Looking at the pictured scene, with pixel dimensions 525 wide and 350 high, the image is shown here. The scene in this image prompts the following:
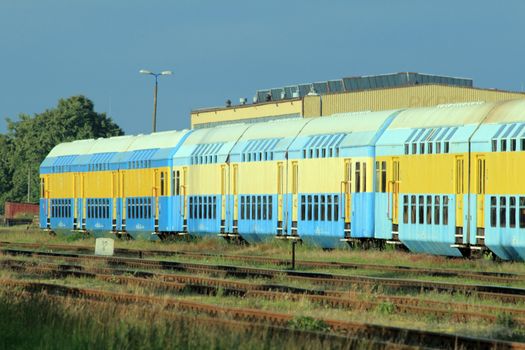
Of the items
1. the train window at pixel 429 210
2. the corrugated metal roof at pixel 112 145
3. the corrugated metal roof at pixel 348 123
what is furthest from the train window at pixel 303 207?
the corrugated metal roof at pixel 112 145

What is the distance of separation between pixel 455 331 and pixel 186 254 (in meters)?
22.0

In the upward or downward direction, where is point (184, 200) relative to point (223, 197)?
downward

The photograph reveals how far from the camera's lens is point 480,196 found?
30.3 metres

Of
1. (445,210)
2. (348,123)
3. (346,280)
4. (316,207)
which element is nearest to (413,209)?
(445,210)

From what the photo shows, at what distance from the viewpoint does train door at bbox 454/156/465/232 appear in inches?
1219

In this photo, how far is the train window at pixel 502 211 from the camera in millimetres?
29250

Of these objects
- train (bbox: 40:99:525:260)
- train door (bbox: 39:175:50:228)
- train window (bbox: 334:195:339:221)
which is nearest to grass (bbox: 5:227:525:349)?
train (bbox: 40:99:525:260)

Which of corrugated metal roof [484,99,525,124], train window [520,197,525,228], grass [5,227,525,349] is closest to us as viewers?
grass [5,227,525,349]

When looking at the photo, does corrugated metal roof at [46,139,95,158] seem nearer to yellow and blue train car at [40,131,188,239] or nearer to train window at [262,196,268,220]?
yellow and blue train car at [40,131,188,239]

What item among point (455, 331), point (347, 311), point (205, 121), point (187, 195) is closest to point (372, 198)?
point (187, 195)

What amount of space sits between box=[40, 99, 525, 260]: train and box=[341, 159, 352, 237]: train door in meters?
0.04

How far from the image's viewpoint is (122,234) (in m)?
52.3

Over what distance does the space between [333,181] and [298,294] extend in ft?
55.0

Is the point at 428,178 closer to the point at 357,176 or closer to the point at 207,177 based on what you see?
the point at 357,176
